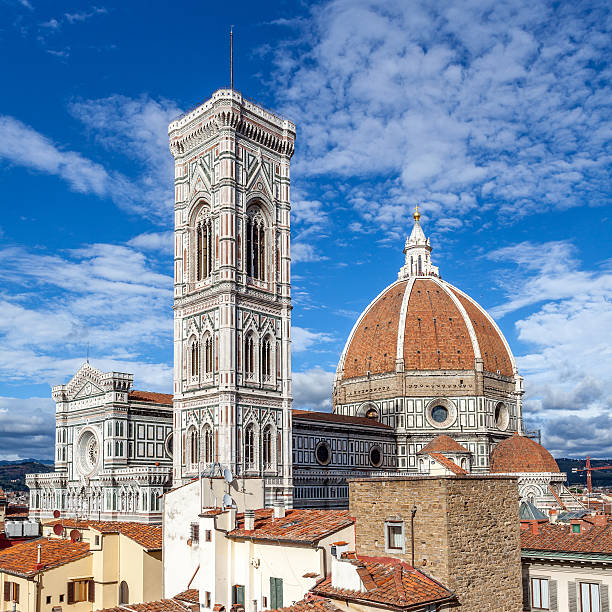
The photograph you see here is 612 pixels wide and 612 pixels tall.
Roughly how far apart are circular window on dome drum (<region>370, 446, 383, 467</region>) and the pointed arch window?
856 inches

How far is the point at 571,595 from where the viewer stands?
2342cm

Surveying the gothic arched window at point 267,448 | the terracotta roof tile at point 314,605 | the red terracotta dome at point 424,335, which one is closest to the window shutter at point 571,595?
the terracotta roof tile at point 314,605

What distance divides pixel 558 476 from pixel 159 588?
49.0m

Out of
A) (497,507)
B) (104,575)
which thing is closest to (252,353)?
(104,575)

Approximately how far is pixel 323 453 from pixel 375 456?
9183 mm

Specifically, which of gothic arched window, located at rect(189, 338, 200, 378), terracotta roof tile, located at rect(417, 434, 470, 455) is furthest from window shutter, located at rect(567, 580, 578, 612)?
terracotta roof tile, located at rect(417, 434, 470, 455)

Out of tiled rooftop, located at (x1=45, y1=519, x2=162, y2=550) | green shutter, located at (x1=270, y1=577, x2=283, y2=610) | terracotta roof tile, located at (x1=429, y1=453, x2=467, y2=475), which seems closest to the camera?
green shutter, located at (x1=270, y1=577, x2=283, y2=610)

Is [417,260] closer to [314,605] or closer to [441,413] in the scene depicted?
[441,413]

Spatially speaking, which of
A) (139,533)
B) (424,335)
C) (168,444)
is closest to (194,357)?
(168,444)

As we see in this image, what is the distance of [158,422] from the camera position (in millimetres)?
56031

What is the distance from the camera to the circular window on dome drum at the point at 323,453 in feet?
209

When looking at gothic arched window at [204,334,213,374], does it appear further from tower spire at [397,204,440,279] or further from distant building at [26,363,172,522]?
tower spire at [397,204,440,279]

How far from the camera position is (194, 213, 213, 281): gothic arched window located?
5244 cm

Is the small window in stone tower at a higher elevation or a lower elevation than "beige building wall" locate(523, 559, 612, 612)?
higher
